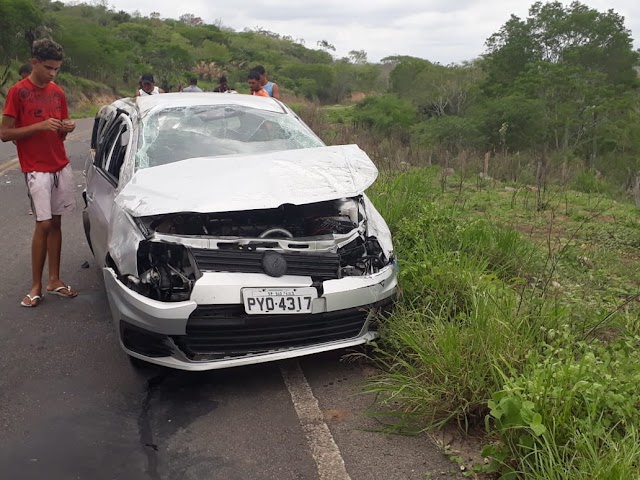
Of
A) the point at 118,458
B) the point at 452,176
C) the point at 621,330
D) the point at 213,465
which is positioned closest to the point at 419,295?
the point at 621,330

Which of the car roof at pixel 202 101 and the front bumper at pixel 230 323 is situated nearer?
the front bumper at pixel 230 323

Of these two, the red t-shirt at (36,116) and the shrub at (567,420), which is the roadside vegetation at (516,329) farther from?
the red t-shirt at (36,116)

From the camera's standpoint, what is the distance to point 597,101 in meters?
35.9

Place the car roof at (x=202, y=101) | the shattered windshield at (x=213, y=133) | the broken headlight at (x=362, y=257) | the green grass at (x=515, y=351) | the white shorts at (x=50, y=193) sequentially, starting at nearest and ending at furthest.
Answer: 1. the green grass at (x=515, y=351)
2. the broken headlight at (x=362, y=257)
3. the shattered windshield at (x=213, y=133)
4. the white shorts at (x=50, y=193)
5. the car roof at (x=202, y=101)

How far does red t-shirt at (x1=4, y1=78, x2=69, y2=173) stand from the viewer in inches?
190

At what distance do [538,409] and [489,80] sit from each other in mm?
39054

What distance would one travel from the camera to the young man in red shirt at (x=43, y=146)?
479 cm

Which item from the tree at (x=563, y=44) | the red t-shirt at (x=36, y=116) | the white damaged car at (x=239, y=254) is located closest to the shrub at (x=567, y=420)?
the white damaged car at (x=239, y=254)

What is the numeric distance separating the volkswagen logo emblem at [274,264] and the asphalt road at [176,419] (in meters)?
0.70

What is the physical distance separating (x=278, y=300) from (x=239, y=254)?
1.18ft

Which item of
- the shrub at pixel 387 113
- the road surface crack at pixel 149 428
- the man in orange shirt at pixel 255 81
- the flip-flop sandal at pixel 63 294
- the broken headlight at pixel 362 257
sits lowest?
the shrub at pixel 387 113

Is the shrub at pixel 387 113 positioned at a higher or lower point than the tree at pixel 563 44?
lower

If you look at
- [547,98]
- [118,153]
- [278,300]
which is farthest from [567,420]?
[547,98]

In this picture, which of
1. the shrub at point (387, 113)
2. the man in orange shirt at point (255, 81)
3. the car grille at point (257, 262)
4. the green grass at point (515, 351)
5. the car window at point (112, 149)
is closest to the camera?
the green grass at point (515, 351)
